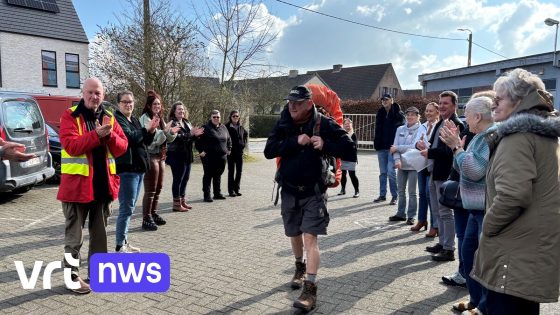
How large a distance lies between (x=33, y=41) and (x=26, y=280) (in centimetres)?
2542

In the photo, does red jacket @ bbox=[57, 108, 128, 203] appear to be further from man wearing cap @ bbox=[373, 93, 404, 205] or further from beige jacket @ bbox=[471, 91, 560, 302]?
man wearing cap @ bbox=[373, 93, 404, 205]

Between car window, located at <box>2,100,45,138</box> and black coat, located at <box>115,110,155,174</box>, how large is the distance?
14.2 ft

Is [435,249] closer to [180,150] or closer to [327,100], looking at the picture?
[327,100]

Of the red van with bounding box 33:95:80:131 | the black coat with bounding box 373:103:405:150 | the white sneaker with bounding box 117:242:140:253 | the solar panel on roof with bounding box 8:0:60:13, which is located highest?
the solar panel on roof with bounding box 8:0:60:13

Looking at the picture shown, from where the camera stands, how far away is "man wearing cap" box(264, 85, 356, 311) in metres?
3.91

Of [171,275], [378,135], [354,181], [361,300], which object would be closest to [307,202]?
[361,300]

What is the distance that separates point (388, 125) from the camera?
870 centimetres

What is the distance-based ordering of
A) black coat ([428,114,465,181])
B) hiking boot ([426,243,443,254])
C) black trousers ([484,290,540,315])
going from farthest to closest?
hiking boot ([426,243,443,254])
black coat ([428,114,465,181])
black trousers ([484,290,540,315])

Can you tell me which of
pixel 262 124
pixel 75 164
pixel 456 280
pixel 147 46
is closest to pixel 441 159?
pixel 456 280

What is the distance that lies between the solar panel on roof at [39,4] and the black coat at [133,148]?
84.6ft

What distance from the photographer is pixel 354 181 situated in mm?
9727

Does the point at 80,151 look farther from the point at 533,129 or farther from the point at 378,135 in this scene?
the point at 378,135

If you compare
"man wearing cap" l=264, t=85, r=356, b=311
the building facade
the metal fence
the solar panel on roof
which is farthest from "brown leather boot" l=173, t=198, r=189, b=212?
the solar panel on roof

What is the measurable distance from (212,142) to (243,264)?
4210 mm
